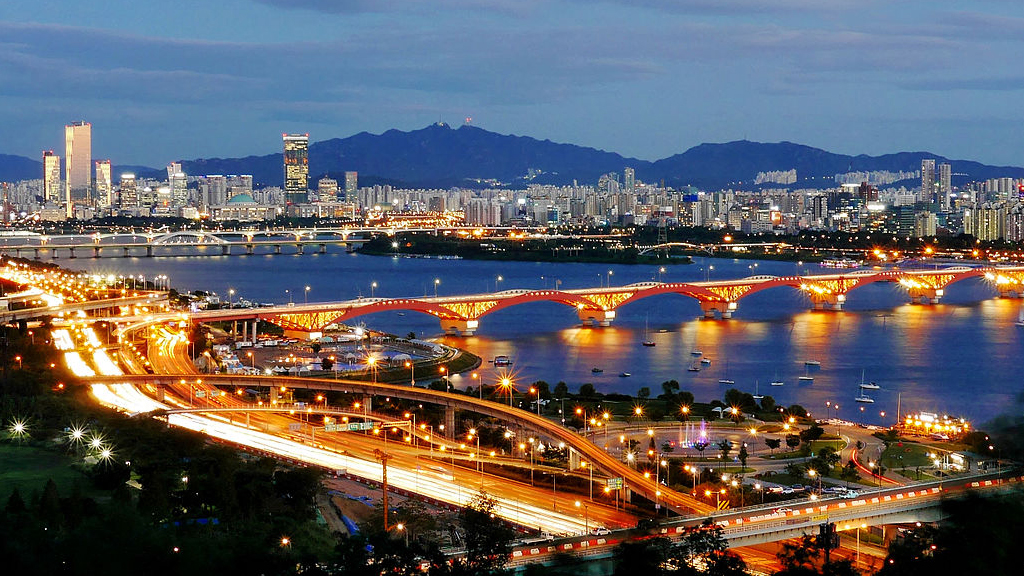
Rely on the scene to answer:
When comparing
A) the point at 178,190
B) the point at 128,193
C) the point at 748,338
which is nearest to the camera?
the point at 748,338

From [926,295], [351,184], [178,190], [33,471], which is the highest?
[351,184]

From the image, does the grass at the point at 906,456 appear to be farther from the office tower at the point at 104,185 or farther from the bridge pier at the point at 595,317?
the office tower at the point at 104,185

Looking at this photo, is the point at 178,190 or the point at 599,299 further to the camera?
the point at 178,190

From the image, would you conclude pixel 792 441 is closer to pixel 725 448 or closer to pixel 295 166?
pixel 725 448

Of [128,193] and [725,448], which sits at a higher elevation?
[128,193]

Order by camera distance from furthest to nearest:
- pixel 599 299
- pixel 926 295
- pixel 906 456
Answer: pixel 926 295
pixel 599 299
pixel 906 456

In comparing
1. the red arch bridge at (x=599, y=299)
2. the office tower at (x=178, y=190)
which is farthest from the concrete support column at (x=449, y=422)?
the office tower at (x=178, y=190)

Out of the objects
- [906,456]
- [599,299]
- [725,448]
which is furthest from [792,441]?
[599,299]
